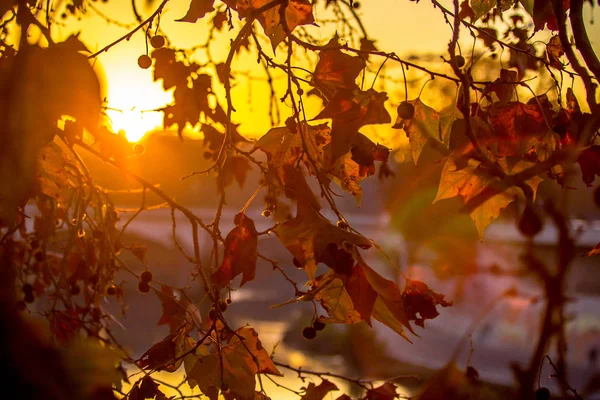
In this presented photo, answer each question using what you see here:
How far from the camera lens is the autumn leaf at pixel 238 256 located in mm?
937

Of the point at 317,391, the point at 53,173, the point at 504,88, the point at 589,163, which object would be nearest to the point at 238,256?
the point at 317,391

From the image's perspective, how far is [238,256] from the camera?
948 millimetres

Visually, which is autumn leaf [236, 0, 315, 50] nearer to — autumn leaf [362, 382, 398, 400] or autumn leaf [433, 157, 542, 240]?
autumn leaf [433, 157, 542, 240]

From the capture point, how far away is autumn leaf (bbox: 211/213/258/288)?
937 millimetres

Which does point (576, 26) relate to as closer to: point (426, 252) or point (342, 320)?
point (342, 320)

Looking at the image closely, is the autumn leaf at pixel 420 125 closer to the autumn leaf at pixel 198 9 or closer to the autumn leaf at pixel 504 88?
the autumn leaf at pixel 504 88

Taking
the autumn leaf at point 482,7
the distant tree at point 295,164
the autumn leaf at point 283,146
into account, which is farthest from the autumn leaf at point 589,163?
the autumn leaf at point 283,146

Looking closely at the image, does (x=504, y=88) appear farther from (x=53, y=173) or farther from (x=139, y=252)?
(x=139, y=252)

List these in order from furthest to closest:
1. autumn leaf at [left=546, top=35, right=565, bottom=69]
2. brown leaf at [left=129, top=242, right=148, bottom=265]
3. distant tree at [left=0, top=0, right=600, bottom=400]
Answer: brown leaf at [left=129, top=242, right=148, bottom=265], autumn leaf at [left=546, top=35, right=565, bottom=69], distant tree at [left=0, top=0, right=600, bottom=400]

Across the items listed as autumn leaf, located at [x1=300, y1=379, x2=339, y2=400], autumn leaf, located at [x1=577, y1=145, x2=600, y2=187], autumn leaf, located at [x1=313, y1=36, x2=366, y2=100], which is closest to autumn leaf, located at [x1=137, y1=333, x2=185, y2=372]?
autumn leaf, located at [x1=300, y1=379, x2=339, y2=400]

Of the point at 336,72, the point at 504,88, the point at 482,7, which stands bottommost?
the point at 336,72

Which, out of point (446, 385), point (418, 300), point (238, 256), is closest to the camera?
point (446, 385)

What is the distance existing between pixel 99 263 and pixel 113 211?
0.47 feet

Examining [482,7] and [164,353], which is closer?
[164,353]
